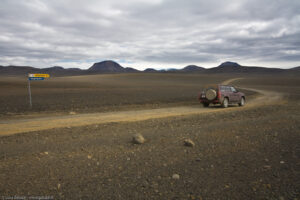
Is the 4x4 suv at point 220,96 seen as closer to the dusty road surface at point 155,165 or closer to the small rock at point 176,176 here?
the dusty road surface at point 155,165

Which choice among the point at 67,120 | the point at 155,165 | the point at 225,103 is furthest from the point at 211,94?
the point at 155,165

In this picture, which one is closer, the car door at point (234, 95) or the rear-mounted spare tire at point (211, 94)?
the rear-mounted spare tire at point (211, 94)

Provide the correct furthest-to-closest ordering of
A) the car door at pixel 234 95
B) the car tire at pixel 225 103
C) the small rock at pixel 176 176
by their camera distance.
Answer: the car door at pixel 234 95
the car tire at pixel 225 103
the small rock at pixel 176 176

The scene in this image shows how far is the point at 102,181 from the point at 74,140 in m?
2.83

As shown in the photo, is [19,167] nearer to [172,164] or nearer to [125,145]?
[125,145]

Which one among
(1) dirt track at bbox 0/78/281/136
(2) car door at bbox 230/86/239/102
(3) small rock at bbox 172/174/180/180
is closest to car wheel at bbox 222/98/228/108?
(2) car door at bbox 230/86/239/102

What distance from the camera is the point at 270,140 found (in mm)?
5887

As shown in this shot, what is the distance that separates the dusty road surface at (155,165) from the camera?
3508 millimetres

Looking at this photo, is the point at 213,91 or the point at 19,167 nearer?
the point at 19,167

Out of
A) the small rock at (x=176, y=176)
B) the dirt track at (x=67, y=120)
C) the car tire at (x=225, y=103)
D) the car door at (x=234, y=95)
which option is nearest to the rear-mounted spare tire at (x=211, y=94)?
the car tire at (x=225, y=103)

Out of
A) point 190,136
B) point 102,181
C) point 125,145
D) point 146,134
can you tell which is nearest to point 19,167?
point 102,181

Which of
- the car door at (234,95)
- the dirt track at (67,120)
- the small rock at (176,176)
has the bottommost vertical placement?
the dirt track at (67,120)

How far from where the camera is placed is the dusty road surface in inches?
138

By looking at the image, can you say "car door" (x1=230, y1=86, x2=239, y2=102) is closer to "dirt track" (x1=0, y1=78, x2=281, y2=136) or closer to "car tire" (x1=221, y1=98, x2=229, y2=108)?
"car tire" (x1=221, y1=98, x2=229, y2=108)
